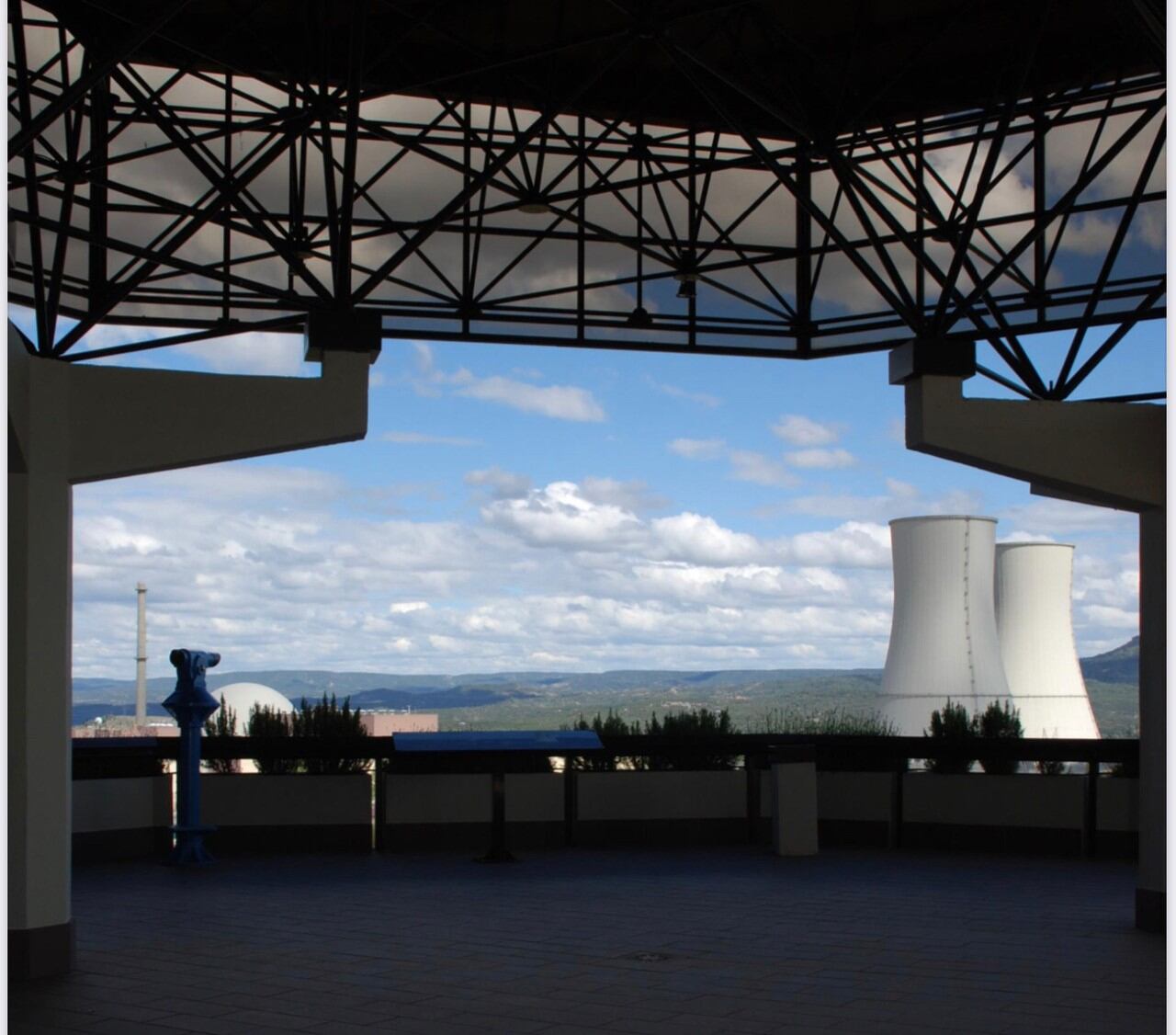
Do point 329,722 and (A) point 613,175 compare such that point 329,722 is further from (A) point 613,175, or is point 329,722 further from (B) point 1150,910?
(B) point 1150,910

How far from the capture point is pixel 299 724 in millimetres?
14672

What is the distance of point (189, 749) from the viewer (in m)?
13.1

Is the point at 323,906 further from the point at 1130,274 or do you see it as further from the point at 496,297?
the point at 1130,274

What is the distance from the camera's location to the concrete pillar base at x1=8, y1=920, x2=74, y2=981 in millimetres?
7891

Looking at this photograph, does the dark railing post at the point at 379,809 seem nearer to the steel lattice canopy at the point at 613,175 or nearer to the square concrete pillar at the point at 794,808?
the square concrete pillar at the point at 794,808

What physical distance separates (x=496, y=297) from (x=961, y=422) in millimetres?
5421

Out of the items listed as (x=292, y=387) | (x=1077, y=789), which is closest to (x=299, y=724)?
(x=292, y=387)

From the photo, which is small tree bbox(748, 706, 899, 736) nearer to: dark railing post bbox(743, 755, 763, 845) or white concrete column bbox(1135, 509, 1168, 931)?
dark railing post bbox(743, 755, 763, 845)

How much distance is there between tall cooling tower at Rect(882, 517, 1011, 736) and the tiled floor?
1016cm

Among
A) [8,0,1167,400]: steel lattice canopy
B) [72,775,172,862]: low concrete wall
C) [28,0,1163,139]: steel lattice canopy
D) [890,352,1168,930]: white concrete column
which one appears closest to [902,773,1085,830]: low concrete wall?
[8,0,1167,400]: steel lattice canopy

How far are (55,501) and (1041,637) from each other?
1905cm

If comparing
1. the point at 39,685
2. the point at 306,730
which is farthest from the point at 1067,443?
the point at 306,730

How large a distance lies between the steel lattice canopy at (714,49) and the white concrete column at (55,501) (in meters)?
2.77

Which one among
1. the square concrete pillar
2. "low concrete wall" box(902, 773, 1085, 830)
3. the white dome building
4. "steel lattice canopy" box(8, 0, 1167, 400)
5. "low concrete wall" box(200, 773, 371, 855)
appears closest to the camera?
"steel lattice canopy" box(8, 0, 1167, 400)
